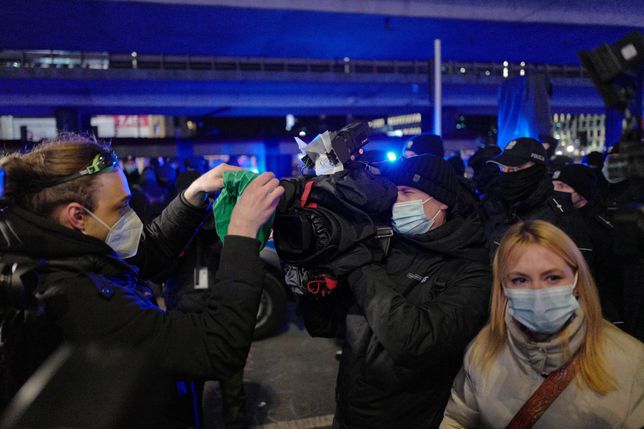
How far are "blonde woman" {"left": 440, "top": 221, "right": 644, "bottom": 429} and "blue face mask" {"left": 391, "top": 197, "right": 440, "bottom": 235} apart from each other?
0.37 m

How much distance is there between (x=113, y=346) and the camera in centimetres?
148

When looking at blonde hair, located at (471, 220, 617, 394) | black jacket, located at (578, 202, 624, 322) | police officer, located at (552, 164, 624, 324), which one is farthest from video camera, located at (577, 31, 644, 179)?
black jacket, located at (578, 202, 624, 322)

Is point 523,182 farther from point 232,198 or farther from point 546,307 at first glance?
point 232,198

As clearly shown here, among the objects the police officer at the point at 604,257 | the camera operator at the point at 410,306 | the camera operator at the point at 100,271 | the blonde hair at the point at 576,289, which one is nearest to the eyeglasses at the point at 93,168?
the camera operator at the point at 100,271

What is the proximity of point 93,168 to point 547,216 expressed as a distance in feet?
10.3

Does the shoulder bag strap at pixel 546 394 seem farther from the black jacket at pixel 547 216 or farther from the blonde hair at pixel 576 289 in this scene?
the black jacket at pixel 547 216

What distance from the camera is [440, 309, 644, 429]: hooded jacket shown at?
1.80m

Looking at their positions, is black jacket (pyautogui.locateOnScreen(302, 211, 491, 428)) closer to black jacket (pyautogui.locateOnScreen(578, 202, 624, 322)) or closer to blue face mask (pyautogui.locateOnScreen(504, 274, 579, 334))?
blue face mask (pyautogui.locateOnScreen(504, 274, 579, 334))

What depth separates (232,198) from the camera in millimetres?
1899

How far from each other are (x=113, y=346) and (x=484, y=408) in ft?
4.64

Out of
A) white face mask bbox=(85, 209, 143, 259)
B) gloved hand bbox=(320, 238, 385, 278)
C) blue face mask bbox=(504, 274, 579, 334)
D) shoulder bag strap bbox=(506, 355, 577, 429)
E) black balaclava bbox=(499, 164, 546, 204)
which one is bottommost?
shoulder bag strap bbox=(506, 355, 577, 429)

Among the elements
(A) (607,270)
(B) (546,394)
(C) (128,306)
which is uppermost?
(C) (128,306)

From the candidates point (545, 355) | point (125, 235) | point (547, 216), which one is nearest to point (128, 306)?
point (125, 235)

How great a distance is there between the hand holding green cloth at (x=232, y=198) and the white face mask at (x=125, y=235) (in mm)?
361
